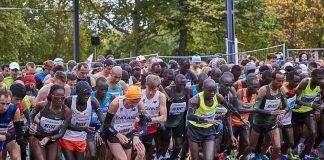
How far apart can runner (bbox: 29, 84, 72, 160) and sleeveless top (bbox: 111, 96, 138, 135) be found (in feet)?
2.41

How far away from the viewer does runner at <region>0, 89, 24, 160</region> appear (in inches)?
371

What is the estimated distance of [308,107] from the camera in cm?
1346

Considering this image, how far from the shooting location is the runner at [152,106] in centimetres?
1102

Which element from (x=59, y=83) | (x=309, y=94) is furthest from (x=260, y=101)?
(x=59, y=83)

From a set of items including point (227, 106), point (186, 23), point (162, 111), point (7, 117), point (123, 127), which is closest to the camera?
point (7, 117)

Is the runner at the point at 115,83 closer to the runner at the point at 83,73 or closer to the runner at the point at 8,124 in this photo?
the runner at the point at 83,73

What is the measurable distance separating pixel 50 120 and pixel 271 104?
4.18m

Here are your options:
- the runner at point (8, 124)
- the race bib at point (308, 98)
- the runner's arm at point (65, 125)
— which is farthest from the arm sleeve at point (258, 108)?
the runner at point (8, 124)

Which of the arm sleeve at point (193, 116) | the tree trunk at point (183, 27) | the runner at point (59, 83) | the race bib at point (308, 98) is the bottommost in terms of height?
the arm sleeve at point (193, 116)

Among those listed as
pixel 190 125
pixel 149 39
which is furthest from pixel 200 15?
pixel 190 125

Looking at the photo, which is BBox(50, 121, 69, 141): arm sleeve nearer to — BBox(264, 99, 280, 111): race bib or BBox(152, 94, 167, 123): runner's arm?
BBox(152, 94, 167, 123): runner's arm

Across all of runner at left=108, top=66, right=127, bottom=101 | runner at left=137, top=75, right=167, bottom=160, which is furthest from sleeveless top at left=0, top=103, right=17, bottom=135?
runner at left=137, top=75, right=167, bottom=160

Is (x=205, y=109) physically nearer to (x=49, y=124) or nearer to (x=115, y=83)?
(x=115, y=83)

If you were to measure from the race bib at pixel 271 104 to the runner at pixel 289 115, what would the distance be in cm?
70
